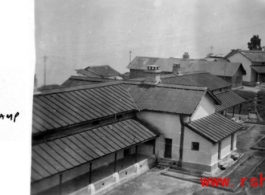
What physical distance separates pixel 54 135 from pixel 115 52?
15.7ft

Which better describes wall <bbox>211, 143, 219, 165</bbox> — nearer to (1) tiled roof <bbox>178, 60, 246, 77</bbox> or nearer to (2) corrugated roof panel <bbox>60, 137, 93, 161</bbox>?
(2) corrugated roof panel <bbox>60, 137, 93, 161</bbox>

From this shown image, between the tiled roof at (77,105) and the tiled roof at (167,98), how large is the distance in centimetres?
68

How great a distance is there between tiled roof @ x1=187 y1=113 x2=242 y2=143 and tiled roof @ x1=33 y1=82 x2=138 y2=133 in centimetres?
399

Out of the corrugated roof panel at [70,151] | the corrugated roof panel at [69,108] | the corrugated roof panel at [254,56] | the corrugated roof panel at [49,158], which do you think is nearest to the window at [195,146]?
the corrugated roof panel at [69,108]

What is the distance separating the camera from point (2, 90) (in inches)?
463

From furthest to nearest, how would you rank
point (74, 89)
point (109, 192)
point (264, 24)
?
point (74, 89) → point (109, 192) → point (264, 24)

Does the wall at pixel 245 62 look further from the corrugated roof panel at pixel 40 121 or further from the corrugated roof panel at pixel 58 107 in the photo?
the corrugated roof panel at pixel 40 121

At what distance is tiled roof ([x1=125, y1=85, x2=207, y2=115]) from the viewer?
2162 cm

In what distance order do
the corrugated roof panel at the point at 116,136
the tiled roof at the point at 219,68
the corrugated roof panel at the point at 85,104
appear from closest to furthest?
the corrugated roof panel at the point at 116,136 < the corrugated roof panel at the point at 85,104 < the tiled roof at the point at 219,68

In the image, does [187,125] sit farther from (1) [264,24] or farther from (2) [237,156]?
(1) [264,24]

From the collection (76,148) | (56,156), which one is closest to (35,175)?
(56,156)

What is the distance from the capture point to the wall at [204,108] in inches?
871

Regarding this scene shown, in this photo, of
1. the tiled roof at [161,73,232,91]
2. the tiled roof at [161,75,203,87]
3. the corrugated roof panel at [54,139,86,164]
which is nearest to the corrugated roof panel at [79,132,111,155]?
the corrugated roof panel at [54,139,86,164]

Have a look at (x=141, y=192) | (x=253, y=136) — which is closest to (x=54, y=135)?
(x=141, y=192)
